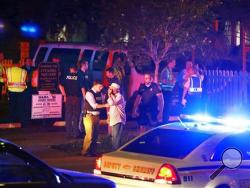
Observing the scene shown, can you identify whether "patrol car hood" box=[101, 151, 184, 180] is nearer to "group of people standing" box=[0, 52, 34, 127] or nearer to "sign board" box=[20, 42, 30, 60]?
"group of people standing" box=[0, 52, 34, 127]

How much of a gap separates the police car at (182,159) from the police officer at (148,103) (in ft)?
24.8

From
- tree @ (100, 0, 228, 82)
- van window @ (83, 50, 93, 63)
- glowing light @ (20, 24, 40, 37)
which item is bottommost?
van window @ (83, 50, 93, 63)

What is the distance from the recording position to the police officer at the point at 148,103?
16781mm

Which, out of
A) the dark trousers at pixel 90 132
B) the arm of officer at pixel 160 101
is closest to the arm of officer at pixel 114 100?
the dark trousers at pixel 90 132

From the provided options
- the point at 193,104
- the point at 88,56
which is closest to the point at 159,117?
the point at 193,104

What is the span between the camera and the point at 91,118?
541 inches

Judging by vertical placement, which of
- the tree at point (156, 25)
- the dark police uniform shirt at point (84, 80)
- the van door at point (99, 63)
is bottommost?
the dark police uniform shirt at point (84, 80)

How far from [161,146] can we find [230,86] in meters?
14.1

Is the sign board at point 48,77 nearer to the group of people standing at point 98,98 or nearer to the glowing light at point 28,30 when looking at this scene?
the group of people standing at point 98,98

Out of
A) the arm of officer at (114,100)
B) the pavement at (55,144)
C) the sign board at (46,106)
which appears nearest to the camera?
the pavement at (55,144)

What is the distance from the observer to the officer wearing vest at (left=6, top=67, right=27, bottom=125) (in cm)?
1752

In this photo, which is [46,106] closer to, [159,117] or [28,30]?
[159,117]

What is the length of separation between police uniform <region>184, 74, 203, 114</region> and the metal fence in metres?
1.42

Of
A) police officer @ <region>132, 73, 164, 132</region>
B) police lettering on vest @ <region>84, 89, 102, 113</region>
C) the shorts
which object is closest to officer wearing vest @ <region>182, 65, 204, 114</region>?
police officer @ <region>132, 73, 164, 132</region>
